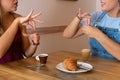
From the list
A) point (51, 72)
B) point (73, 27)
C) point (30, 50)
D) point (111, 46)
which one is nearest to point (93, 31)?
point (111, 46)

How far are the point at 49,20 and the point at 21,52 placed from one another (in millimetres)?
938

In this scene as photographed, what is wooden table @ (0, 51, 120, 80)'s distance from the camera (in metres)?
1.37

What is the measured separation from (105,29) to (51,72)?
776mm

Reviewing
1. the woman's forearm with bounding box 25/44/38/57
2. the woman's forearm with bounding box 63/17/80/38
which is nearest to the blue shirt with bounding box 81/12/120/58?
the woman's forearm with bounding box 63/17/80/38

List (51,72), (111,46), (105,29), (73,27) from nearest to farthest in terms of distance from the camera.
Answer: (51,72), (111,46), (105,29), (73,27)

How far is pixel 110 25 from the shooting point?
6.57ft

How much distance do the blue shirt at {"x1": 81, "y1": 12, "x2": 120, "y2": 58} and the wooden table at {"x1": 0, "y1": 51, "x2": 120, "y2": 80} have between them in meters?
0.24

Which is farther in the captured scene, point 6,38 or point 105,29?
point 105,29

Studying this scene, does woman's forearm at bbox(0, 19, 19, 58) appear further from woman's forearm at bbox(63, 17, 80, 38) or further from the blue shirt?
the blue shirt

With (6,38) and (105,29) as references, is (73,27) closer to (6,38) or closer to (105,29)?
(105,29)

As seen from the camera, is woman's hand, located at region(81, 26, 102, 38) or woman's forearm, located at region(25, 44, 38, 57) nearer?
woman's hand, located at region(81, 26, 102, 38)

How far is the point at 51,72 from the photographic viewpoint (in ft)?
4.80

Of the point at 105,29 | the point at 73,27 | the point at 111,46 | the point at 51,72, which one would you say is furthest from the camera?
the point at 73,27

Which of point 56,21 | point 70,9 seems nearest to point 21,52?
point 56,21
